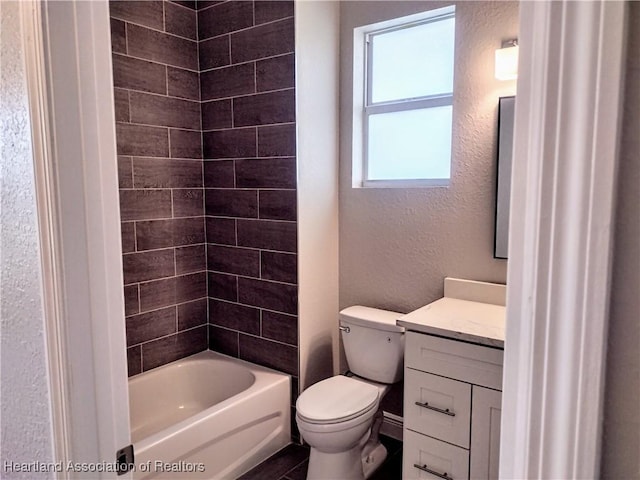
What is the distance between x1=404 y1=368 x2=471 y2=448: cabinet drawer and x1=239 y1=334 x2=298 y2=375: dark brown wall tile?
764mm

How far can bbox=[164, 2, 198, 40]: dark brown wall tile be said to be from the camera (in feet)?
8.56

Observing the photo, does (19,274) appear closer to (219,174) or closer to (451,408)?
(451,408)

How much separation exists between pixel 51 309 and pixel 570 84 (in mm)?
875

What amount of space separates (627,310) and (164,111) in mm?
2542

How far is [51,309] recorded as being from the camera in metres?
0.86

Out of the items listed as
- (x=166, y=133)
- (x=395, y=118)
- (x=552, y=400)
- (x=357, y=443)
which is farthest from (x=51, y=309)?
(x=395, y=118)

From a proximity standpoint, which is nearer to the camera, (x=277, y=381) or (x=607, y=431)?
(x=607, y=431)

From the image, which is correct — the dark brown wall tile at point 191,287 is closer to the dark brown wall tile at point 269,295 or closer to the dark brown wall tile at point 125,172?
the dark brown wall tile at point 269,295

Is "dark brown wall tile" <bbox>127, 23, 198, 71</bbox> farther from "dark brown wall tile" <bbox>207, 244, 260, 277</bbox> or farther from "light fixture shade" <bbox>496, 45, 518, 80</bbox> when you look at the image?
"light fixture shade" <bbox>496, 45, 518, 80</bbox>

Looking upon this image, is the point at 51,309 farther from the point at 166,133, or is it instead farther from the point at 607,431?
the point at 166,133

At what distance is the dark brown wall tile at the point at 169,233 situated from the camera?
8.50 feet

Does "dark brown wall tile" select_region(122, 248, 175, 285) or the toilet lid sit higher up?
"dark brown wall tile" select_region(122, 248, 175, 285)

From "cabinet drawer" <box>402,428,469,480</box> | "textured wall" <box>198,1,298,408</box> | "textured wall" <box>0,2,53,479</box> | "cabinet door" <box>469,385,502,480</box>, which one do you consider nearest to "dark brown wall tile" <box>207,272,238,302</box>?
"textured wall" <box>198,1,298,408</box>

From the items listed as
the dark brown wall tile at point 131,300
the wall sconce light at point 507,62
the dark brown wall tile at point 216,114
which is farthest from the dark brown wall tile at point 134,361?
the wall sconce light at point 507,62
